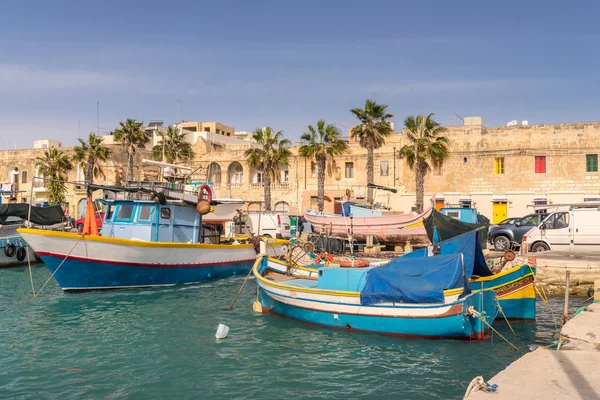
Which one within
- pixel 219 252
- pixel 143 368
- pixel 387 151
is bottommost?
pixel 143 368

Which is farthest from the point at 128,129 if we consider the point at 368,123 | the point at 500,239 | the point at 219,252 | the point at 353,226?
the point at 500,239

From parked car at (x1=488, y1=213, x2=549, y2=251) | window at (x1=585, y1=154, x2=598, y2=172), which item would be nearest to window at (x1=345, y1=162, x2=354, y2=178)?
window at (x1=585, y1=154, x2=598, y2=172)

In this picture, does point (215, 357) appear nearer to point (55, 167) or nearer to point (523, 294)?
point (523, 294)

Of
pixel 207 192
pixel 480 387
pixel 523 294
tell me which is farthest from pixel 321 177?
pixel 480 387

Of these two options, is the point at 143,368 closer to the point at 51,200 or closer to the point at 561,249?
the point at 561,249

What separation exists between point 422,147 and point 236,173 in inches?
723

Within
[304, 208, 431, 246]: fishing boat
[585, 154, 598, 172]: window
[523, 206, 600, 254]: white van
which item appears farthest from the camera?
[585, 154, 598, 172]: window

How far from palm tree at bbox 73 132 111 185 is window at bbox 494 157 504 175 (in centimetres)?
3192

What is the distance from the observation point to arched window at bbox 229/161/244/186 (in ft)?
159

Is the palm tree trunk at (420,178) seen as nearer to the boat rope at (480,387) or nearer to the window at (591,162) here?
the window at (591,162)

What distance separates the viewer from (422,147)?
37.1m

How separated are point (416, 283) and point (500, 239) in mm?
14844

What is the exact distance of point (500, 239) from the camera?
25.2 m

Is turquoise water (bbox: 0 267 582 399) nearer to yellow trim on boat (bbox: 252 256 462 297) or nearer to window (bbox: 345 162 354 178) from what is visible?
yellow trim on boat (bbox: 252 256 462 297)
